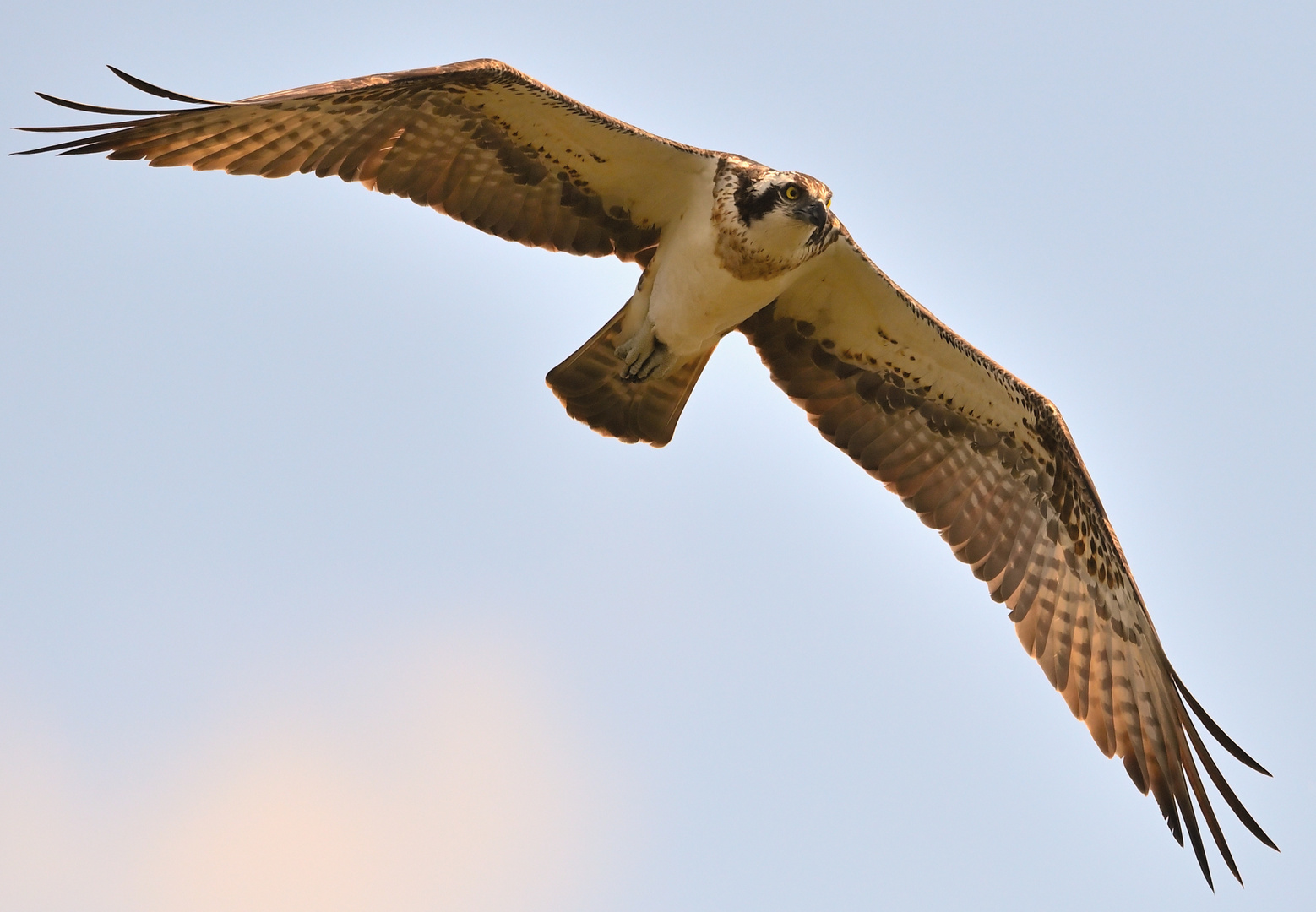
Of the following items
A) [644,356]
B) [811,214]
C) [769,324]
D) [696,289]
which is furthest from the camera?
[769,324]

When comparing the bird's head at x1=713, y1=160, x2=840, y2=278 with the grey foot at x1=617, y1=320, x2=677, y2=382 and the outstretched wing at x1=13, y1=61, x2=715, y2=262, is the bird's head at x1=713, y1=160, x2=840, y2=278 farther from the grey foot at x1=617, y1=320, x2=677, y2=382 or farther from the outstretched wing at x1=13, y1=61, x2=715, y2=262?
the grey foot at x1=617, y1=320, x2=677, y2=382

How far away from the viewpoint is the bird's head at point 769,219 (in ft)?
26.4

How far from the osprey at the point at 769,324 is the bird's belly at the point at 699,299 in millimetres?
16

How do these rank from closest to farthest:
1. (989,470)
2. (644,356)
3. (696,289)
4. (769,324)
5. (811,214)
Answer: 1. (811,214)
2. (696,289)
3. (644,356)
4. (769,324)
5. (989,470)

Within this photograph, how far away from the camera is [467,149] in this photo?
8.73 meters

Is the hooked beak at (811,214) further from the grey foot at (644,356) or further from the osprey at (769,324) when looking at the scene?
the grey foot at (644,356)

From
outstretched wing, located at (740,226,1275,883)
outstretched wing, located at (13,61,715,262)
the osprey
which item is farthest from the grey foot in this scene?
outstretched wing, located at (740,226,1275,883)

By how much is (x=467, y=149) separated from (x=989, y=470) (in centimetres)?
429

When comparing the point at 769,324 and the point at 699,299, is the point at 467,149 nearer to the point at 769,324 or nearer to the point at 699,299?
the point at 699,299

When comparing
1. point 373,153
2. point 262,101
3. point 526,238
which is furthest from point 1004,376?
point 262,101

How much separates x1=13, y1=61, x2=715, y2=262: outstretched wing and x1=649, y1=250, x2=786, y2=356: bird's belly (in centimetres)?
56

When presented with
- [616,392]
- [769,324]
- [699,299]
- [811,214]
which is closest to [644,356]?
[616,392]

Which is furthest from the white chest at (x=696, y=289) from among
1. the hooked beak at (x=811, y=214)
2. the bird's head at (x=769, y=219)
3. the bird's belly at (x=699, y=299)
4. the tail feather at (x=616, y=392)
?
the hooked beak at (x=811, y=214)

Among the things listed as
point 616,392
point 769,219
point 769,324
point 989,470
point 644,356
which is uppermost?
point 769,324
